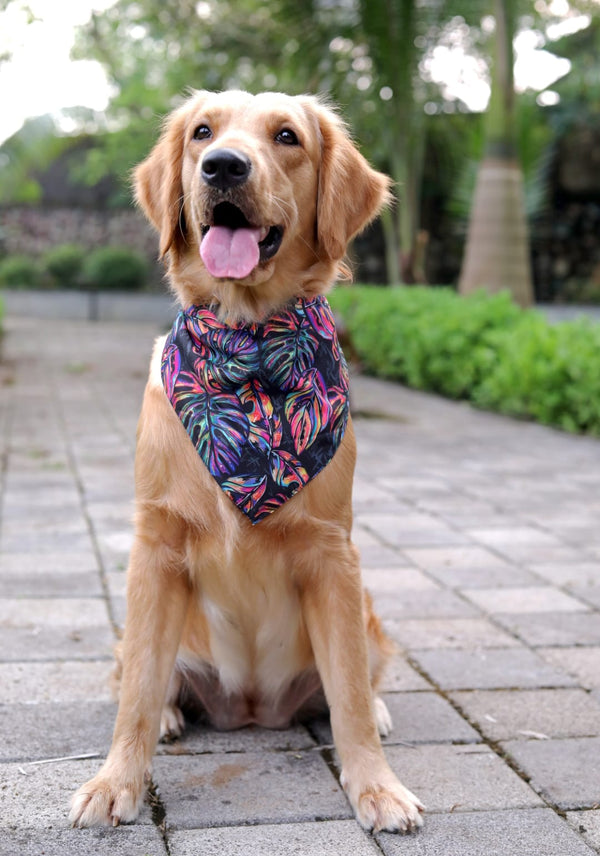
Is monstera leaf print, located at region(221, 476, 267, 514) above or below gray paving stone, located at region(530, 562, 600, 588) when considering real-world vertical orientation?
above

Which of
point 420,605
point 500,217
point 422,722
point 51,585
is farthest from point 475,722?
point 500,217

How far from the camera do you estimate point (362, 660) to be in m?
2.64

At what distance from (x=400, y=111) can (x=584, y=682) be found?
1122 cm

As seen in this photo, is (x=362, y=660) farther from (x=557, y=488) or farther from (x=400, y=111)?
(x=400, y=111)

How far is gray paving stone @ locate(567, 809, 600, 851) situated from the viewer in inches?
93.5

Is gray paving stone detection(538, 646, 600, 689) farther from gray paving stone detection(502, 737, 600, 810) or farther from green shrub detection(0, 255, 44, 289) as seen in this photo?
green shrub detection(0, 255, 44, 289)

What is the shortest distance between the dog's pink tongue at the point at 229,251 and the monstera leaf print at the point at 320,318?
27cm

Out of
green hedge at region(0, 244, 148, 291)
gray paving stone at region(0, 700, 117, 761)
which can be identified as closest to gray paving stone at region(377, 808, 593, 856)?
gray paving stone at region(0, 700, 117, 761)

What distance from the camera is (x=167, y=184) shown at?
287 centimetres

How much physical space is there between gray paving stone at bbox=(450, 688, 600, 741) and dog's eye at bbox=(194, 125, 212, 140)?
1892 millimetres

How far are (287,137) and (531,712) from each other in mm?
1885

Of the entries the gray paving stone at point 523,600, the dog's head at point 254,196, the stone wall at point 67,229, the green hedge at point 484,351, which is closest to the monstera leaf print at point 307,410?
the dog's head at point 254,196

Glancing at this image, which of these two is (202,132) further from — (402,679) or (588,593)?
(588,593)

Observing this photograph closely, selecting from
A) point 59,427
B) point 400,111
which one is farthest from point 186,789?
point 400,111
